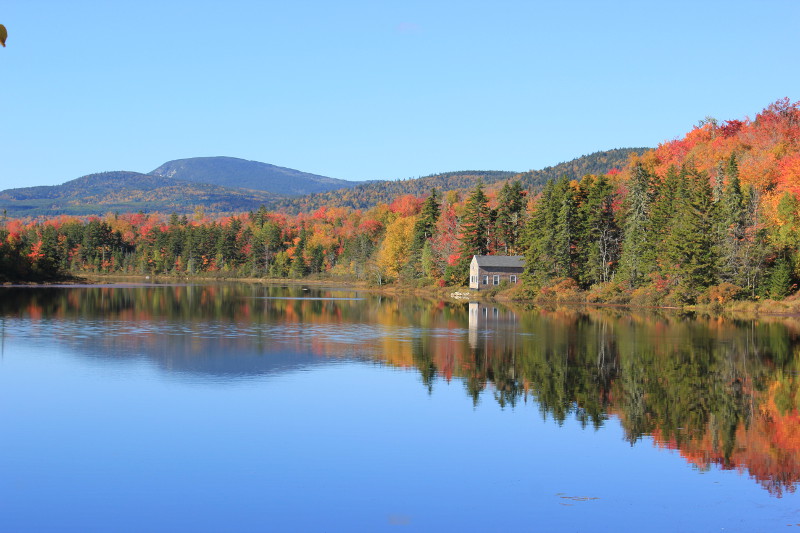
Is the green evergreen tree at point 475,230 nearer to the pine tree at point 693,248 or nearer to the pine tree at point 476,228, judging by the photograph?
the pine tree at point 476,228

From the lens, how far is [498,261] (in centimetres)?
8169

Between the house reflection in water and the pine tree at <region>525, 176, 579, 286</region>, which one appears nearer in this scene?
the house reflection in water

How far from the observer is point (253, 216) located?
172 m

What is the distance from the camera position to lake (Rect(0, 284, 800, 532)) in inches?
481

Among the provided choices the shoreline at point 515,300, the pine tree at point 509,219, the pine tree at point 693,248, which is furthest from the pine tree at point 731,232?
the pine tree at point 509,219

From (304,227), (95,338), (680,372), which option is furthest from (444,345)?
(304,227)

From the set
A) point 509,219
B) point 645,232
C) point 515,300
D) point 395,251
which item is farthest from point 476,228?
point 645,232

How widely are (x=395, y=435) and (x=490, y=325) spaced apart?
28203mm

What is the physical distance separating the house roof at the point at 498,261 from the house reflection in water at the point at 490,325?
18299 millimetres

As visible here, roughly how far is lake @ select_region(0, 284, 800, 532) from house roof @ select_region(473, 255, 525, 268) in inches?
1821

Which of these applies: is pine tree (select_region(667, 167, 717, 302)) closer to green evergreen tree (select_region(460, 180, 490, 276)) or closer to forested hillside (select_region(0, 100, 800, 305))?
forested hillside (select_region(0, 100, 800, 305))

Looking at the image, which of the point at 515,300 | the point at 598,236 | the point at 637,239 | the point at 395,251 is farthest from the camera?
the point at 395,251

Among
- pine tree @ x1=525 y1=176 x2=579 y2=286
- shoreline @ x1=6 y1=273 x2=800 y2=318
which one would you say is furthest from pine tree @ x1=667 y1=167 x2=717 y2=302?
pine tree @ x1=525 y1=176 x2=579 y2=286

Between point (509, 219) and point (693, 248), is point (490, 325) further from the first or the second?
point (509, 219)
